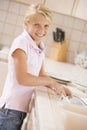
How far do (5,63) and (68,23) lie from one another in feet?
2.89

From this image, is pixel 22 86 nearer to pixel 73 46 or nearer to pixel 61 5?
pixel 61 5

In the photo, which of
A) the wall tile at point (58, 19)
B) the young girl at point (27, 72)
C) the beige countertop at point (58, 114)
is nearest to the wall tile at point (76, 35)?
the wall tile at point (58, 19)

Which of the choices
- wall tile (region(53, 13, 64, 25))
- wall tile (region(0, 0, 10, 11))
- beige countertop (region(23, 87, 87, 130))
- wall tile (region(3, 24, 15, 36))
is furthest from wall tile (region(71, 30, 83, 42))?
→ beige countertop (region(23, 87, 87, 130))

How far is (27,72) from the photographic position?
123cm

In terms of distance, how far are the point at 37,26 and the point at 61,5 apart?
110 cm

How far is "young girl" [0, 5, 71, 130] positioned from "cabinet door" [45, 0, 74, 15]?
101cm

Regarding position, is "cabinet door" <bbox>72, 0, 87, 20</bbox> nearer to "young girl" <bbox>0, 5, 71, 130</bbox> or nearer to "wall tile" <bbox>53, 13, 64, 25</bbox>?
"wall tile" <bbox>53, 13, 64, 25</bbox>

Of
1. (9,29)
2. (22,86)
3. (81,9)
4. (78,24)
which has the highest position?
(81,9)

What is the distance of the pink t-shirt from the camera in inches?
49.2

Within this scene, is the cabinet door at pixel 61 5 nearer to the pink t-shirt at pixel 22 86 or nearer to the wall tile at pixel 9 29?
the wall tile at pixel 9 29

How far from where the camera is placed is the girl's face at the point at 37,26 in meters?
1.25

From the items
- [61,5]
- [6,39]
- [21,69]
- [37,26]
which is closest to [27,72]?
[21,69]

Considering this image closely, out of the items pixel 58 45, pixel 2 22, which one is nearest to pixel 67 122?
pixel 58 45

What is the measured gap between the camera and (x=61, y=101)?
1.19 metres
